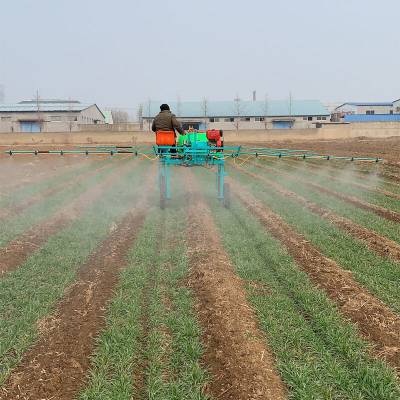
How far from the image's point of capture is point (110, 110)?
106062 millimetres

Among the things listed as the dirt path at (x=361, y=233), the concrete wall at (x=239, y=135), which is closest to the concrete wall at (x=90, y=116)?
the concrete wall at (x=239, y=135)

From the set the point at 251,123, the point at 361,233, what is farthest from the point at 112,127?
the point at 361,233

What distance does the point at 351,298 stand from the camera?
5562mm

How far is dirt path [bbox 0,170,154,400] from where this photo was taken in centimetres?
381

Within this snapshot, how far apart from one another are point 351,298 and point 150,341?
9.06ft

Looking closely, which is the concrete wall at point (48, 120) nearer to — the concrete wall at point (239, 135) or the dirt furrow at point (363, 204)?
the concrete wall at point (239, 135)

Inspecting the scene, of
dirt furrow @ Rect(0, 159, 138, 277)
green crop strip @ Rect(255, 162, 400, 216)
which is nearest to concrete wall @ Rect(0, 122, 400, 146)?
green crop strip @ Rect(255, 162, 400, 216)

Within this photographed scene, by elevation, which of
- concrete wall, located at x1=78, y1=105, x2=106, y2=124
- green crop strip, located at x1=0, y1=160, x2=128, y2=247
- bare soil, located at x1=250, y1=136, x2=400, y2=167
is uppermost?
concrete wall, located at x1=78, y1=105, x2=106, y2=124

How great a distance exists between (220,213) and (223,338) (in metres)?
6.82

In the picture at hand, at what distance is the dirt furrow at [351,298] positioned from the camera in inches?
178

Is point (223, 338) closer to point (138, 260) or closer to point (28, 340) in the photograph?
point (28, 340)

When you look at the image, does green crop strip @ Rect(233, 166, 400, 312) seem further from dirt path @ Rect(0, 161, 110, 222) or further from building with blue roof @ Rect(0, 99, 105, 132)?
building with blue roof @ Rect(0, 99, 105, 132)

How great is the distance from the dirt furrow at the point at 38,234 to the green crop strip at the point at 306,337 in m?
3.79

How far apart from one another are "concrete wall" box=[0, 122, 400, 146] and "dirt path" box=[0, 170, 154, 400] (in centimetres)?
3710
